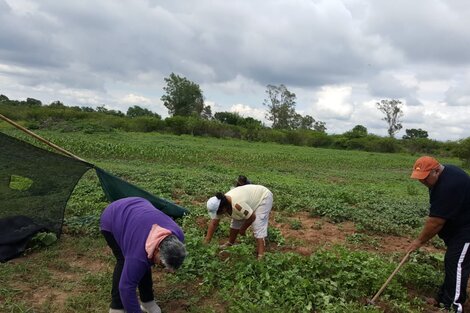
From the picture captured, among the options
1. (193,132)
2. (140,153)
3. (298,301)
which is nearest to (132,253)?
(298,301)

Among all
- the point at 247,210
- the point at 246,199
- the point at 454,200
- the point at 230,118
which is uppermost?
the point at 230,118

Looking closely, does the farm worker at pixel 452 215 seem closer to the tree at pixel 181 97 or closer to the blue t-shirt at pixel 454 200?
the blue t-shirt at pixel 454 200

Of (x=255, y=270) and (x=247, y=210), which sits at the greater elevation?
(x=247, y=210)

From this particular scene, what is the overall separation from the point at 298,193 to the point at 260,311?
6569 mm

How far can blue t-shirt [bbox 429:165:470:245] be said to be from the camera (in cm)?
424

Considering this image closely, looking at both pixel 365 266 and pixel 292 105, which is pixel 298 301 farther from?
pixel 292 105

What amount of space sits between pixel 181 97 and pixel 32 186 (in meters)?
47.6

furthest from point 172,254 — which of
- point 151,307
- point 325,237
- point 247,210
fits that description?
point 325,237

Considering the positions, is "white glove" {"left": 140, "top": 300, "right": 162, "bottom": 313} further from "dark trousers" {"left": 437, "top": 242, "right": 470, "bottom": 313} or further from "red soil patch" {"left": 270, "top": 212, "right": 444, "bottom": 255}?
"dark trousers" {"left": 437, "top": 242, "right": 470, "bottom": 313}

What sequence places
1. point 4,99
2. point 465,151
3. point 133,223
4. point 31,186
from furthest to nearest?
point 4,99 → point 465,151 → point 31,186 → point 133,223

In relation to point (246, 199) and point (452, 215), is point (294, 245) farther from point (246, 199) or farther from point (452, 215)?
point (452, 215)

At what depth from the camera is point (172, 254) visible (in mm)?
3029

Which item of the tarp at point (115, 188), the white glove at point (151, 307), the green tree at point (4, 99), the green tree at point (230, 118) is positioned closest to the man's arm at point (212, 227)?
the tarp at point (115, 188)

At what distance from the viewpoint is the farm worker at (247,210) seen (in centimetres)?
551
